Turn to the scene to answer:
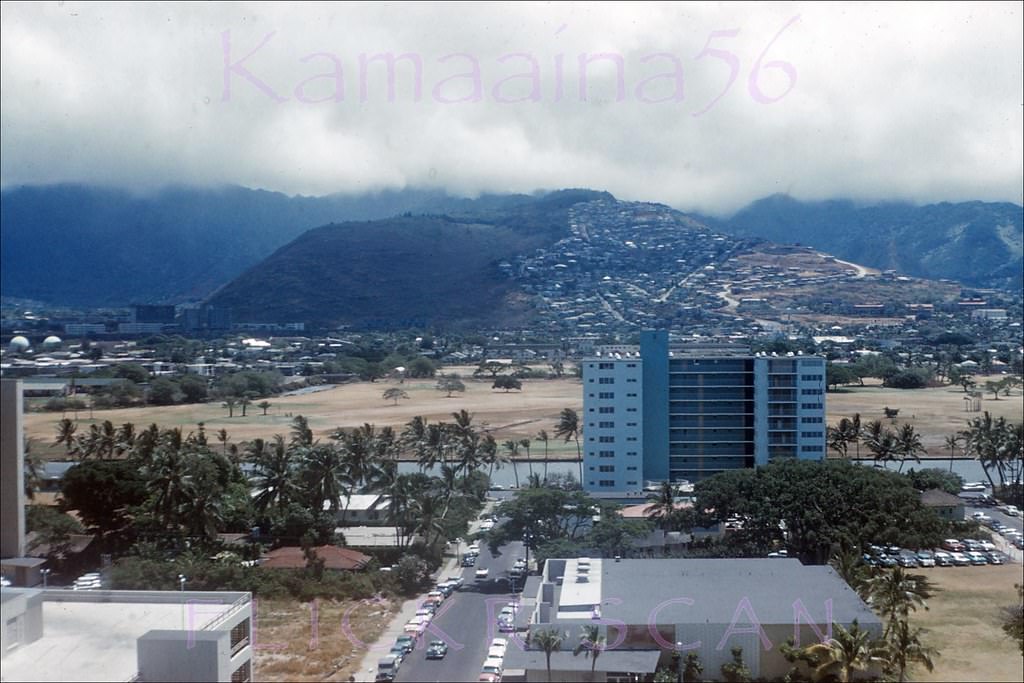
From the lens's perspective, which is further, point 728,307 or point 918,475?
point 728,307

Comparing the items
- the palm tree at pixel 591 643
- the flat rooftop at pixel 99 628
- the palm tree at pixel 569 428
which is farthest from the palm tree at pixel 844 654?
the palm tree at pixel 569 428

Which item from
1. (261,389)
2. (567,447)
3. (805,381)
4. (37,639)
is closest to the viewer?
(37,639)

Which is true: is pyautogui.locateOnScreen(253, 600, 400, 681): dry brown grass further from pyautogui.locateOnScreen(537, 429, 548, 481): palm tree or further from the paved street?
pyautogui.locateOnScreen(537, 429, 548, 481): palm tree

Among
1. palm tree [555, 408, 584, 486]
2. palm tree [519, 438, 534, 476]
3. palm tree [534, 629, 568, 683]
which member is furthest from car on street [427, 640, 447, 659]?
palm tree [555, 408, 584, 486]

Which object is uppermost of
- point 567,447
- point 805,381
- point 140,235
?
point 140,235

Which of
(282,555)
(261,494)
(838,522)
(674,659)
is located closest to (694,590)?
(674,659)

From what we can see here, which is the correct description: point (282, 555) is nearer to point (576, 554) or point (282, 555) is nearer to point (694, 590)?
point (576, 554)

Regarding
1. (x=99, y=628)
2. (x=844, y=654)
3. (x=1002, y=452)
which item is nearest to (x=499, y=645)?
(x=844, y=654)

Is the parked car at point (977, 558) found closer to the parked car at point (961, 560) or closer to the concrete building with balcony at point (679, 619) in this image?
the parked car at point (961, 560)
